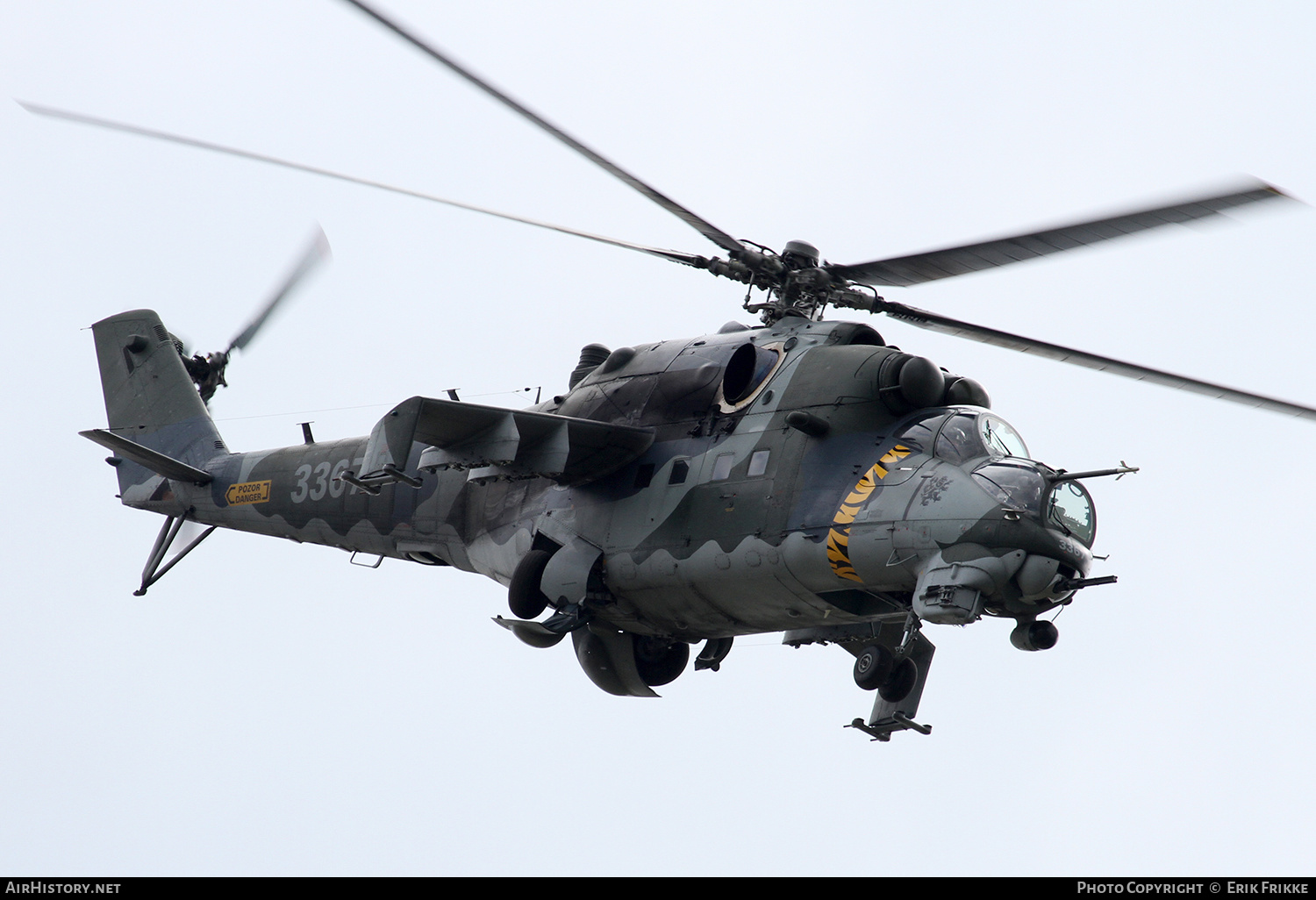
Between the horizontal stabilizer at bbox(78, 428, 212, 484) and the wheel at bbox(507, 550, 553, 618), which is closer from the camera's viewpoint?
the wheel at bbox(507, 550, 553, 618)

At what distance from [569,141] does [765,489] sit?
431 centimetres

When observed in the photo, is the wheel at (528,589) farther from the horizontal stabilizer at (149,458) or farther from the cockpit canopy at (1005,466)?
the horizontal stabilizer at (149,458)

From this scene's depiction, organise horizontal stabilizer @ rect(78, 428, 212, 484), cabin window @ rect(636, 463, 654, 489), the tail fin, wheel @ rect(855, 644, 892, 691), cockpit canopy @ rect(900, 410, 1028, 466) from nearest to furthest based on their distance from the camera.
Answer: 1. cockpit canopy @ rect(900, 410, 1028, 466)
2. wheel @ rect(855, 644, 892, 691)
3. cabin window @ rect(636, 463, 654, 489)
4. horizontal stabilizer @ rect(78, 428, 212, 484)
5. the tail fin

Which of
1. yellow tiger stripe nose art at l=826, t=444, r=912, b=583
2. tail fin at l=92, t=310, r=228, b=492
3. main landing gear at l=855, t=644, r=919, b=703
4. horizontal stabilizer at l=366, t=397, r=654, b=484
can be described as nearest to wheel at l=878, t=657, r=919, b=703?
main landing gear at l=855, t=644, r=919, b=703

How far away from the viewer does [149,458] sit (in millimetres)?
21828

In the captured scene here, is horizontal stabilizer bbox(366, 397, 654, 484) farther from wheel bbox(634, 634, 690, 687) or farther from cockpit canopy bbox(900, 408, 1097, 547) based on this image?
cockpit canopy bbox(900, 408, 1097, 547)

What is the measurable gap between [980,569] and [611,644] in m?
5.87

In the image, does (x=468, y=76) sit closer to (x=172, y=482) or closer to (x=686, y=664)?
(x=686, y=664)

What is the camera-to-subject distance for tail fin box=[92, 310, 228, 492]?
23844 millimetres

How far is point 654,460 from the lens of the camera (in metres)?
17.8

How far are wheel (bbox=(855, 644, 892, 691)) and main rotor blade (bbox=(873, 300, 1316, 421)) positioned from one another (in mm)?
3681

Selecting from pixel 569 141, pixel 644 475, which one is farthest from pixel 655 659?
pixel 569 141

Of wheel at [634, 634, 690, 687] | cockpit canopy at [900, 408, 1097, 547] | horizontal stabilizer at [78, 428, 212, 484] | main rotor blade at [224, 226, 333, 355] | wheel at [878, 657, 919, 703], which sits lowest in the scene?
wheel at [878, 657, 919, 703]

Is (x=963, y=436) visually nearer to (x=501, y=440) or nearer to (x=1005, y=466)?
(x=1005, y=466)
